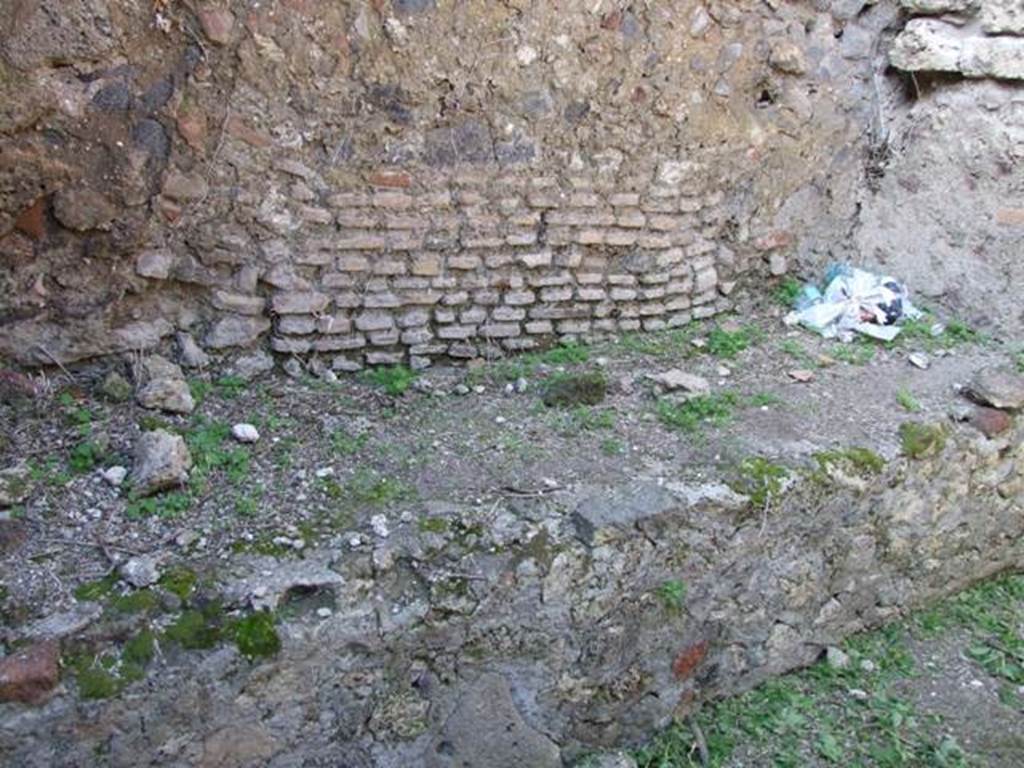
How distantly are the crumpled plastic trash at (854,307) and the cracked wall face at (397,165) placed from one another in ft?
1.01

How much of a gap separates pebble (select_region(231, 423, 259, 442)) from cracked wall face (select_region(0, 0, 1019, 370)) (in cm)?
38

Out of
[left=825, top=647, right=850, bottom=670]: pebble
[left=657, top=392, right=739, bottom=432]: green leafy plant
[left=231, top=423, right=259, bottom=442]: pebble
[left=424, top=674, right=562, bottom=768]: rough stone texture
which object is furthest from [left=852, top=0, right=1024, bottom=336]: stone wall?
[left=231, top=423, right=259, bottom=442]: pebble

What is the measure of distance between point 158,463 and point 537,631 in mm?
1119

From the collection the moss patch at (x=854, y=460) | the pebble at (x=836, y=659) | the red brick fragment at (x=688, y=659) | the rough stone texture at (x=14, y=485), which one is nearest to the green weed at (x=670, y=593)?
the red brick fragment at (x=688, y=659)

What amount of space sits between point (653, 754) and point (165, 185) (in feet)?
7.37

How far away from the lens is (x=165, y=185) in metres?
2.98

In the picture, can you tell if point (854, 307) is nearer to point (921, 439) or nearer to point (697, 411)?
point (921, 439)

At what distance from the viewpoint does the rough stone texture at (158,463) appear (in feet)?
8.63

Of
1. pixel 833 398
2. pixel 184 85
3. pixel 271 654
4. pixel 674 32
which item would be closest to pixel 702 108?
pixel 674 32

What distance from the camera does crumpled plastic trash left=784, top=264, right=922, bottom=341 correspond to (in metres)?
4.09

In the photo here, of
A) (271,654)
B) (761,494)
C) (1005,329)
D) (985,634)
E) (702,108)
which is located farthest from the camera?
(1005,329)

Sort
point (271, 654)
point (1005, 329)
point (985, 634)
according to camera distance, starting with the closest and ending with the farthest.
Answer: point (271, 654) → point (985, 634) → point (1005, 329)

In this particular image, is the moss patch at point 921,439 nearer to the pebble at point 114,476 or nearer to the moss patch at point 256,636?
the moss patch at point 256,636

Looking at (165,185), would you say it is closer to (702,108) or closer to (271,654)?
(271,654)
